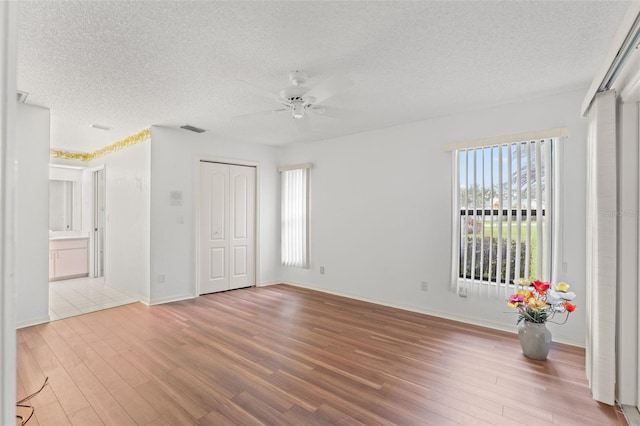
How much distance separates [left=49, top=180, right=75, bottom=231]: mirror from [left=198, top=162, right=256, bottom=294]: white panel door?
3751mm

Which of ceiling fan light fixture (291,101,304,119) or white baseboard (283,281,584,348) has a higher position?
ceiling fan light fixture (291,101,304,119)

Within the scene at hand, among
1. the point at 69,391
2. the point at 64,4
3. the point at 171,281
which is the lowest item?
the point at 69,391

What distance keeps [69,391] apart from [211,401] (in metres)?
1.09

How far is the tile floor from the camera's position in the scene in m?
4.35

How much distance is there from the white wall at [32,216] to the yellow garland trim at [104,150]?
3.68 feet

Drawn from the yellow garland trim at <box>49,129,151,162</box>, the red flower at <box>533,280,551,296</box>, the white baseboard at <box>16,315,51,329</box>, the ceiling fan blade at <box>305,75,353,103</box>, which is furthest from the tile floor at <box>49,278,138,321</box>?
the red flower at <box>533,280,551,296</box>

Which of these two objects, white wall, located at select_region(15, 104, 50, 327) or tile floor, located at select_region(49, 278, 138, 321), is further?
tile floor, located at select_region(49, 278, 138, 321)

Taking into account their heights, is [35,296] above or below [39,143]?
below

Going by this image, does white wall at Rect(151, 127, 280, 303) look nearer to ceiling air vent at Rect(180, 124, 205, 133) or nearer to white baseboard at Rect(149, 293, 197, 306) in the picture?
white baseboard at Rect(149, 293, 197, 306)

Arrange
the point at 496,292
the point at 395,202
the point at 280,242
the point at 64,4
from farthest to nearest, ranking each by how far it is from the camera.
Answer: the point at 280,242
the point at 395,202
the point at 496,292
the point at 64,4

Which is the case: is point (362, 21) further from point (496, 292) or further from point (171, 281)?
point (171, 281)

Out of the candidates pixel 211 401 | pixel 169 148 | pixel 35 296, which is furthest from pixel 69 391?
pixel 169 148

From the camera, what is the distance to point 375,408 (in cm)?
219

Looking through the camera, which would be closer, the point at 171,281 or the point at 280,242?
the point at 171,281
